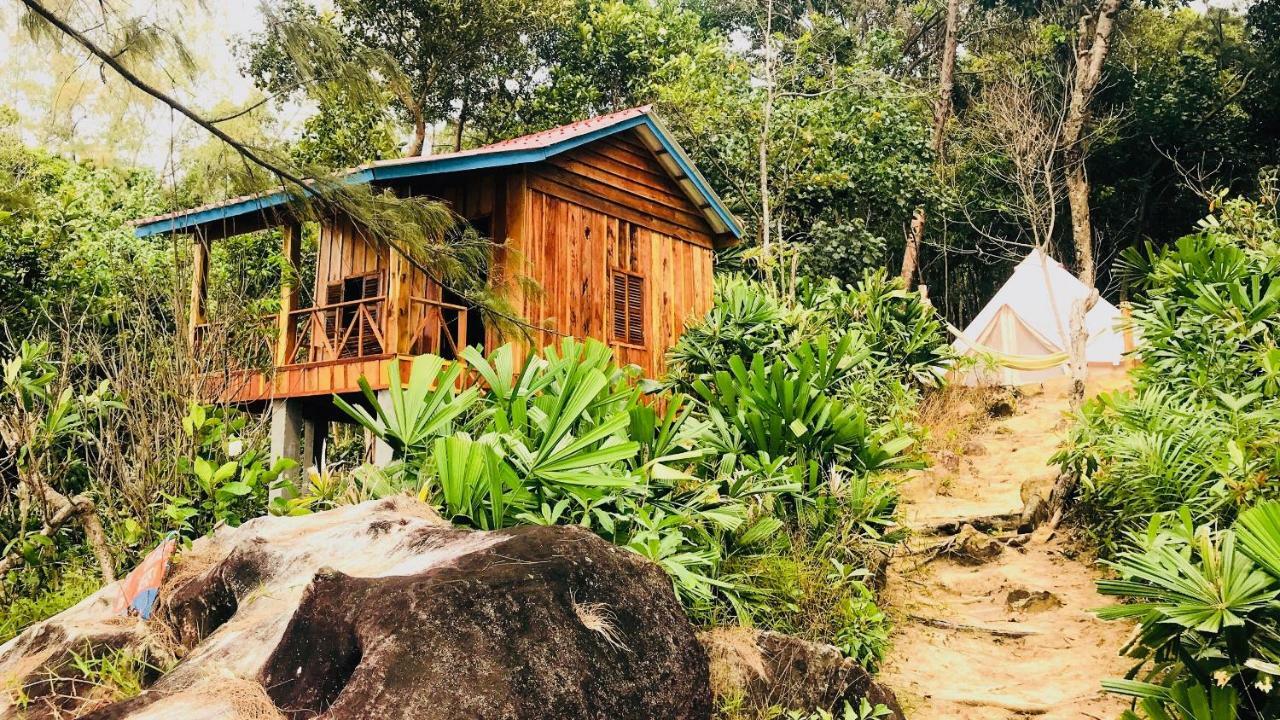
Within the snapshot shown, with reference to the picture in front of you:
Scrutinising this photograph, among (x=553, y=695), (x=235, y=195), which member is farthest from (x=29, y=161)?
(x=553, y=695)

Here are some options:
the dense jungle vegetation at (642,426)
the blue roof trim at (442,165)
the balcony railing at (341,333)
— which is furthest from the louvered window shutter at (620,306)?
the balcony railing at (341,333)

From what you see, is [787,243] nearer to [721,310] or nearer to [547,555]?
[721,310]

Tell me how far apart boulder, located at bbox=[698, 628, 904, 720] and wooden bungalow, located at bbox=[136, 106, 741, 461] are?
4.99m

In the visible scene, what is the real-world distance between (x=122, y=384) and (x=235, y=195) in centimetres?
166

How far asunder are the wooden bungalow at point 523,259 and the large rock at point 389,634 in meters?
5.07

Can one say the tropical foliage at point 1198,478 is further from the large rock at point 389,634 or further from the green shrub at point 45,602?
the green shrub at point 45,602

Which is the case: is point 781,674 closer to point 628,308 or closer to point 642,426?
point 642,426

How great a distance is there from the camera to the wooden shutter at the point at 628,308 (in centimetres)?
1171

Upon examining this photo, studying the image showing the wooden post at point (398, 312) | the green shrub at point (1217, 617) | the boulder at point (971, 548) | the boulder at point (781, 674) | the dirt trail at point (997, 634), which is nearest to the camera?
the green shrub at point (1217, 617)

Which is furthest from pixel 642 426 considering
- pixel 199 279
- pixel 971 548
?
pixel 199 279

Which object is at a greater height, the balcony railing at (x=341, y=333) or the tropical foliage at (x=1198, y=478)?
the balcony railing at (x=341, y=333)

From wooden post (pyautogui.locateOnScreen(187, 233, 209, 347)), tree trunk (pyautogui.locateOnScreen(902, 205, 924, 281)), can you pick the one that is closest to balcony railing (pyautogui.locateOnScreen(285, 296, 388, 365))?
wooden post (pyautogui.locateOnScreen(187, 233, 209, 347))

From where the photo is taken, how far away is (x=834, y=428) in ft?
21.2

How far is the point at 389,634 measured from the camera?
329 centimetres
